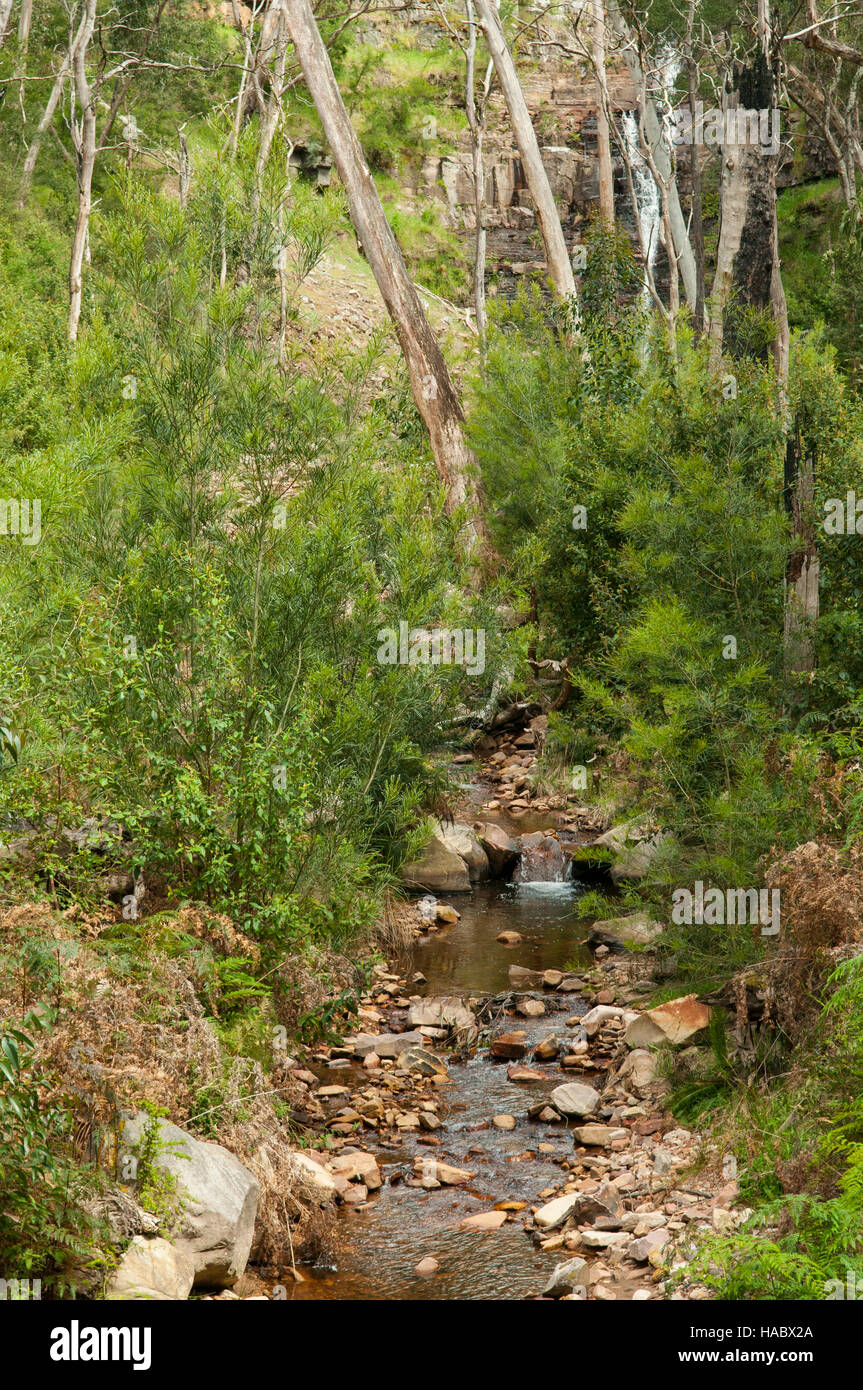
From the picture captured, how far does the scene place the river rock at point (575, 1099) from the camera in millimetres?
5473

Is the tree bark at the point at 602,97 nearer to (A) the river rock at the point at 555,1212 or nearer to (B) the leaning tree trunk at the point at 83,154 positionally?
(B) the leaning tree trunk at the point at 83,154

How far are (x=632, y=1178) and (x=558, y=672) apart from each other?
24.3ft

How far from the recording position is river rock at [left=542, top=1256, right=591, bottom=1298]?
393 cm

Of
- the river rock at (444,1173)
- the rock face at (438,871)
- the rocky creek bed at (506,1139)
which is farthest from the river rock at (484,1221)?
the rock face at (438,871)

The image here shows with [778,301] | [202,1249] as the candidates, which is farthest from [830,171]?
[202,1249]

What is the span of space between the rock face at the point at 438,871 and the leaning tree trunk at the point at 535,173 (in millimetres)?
8977

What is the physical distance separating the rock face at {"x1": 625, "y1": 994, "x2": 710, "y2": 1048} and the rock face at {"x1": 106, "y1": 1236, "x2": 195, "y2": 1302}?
2602 mm

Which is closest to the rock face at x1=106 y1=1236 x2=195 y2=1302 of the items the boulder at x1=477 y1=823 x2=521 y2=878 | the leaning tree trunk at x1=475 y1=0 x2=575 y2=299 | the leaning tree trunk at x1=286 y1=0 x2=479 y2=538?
the boulder at x1=477 y1=823 x2=521 y2=878

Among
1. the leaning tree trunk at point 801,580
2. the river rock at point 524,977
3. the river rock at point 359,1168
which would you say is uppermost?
the leaning tree trunk at point 801,580

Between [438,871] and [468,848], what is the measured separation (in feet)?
1.49

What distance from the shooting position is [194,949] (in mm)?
4926

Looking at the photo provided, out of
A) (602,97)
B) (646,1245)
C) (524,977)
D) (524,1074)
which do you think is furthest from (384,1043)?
(602,97)

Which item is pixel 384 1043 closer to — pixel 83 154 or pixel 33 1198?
pixel 33 1198

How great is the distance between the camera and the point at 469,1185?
16.2 ft
